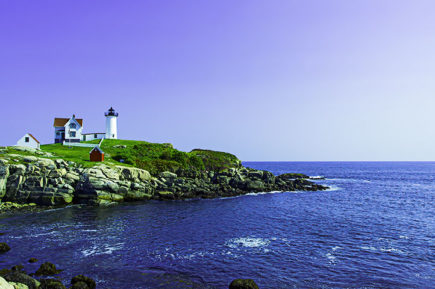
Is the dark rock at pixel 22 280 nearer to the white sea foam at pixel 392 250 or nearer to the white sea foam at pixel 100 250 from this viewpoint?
Answer: the white sea foam at pixel 100 250

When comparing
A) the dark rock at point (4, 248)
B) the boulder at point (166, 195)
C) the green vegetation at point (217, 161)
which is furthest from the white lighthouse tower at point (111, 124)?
the dark rock at point (4, 248)

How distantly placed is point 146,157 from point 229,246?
188 ft

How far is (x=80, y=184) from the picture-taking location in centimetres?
5084

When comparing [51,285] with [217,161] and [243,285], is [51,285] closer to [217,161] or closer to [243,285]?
[243,285]

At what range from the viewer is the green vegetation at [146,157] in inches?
2783

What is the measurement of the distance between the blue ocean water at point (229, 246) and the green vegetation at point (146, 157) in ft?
85.0

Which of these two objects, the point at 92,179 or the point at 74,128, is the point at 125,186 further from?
the point at 74,128

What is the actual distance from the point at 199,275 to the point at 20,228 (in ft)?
81.5

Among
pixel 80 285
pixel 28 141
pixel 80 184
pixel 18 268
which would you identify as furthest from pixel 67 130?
pixel 80 285

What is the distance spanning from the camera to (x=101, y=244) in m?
27.4


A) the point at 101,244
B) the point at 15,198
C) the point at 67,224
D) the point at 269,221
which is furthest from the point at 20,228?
the point at 269,221

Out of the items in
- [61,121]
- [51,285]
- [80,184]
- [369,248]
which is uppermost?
[61,121]

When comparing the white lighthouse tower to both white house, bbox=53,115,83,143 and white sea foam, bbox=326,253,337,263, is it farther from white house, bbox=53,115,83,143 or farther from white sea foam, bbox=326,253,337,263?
white sea foam, bbox=326,253,337,263

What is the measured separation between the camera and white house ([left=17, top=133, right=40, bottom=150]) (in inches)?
2900
